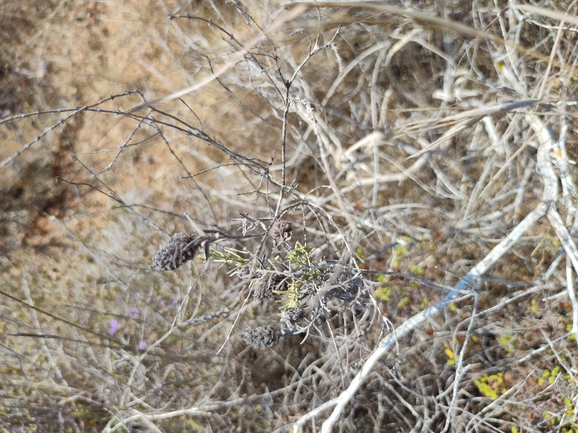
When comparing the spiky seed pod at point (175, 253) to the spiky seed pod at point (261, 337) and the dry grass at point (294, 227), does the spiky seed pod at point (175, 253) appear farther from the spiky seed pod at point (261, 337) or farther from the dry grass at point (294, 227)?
the spiky seed pod at point (261, 337)

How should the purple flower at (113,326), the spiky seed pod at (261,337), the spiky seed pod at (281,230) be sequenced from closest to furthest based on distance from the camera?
the spiky seed pod at (281,230)
the spiky seed pod at (261,337)
the purple flower at (113,326)

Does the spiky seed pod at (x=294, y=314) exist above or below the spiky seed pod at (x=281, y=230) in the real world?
below

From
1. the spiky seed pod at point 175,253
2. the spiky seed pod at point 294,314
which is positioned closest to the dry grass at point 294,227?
the spiky seed pod at point 294,314

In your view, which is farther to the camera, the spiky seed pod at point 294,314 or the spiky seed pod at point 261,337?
the spiky seed pod at point 261,337

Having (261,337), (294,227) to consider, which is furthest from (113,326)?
(261,337)

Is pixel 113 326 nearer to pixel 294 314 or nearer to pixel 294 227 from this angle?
pixel 294 227

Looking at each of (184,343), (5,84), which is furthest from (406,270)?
(5,84)

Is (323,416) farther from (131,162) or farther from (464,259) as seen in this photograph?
(131,162)

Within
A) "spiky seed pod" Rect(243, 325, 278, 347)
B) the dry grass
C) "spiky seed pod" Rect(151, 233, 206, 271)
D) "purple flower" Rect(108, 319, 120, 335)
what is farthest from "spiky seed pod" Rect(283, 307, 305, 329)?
"purple flower" Rect(108, 319, 120, 335)

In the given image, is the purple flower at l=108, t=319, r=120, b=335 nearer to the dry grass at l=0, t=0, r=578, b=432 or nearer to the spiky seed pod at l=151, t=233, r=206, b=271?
the dry grass at l=0, t=0, r=578, b=432
